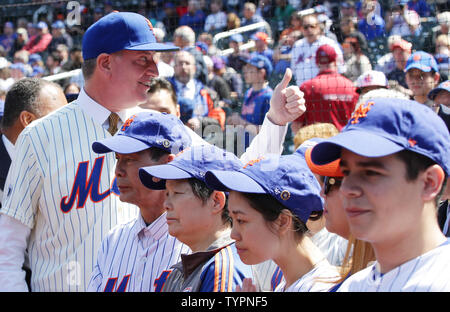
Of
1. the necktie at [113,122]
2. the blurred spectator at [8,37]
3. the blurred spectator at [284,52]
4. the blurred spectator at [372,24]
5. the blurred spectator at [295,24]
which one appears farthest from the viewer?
the blurred spectator at [8,37]

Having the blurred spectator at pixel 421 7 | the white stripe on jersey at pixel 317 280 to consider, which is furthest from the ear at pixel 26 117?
the blurred spectator at pixel 421 7

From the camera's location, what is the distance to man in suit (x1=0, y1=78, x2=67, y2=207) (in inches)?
148

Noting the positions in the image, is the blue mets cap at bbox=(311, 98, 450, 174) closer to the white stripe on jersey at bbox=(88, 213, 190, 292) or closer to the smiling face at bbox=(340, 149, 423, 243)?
the smiling face at bbox=(340, 149, 423, 243)

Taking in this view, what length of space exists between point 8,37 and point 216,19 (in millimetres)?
3870

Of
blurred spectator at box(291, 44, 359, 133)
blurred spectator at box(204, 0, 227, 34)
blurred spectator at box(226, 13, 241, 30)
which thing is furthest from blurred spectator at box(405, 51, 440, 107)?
blurred spectator at box(204, 0, 227, 34)

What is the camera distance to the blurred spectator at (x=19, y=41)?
11.6m

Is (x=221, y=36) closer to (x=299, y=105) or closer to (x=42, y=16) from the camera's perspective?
(x=42, y=16)

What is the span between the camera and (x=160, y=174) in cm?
247

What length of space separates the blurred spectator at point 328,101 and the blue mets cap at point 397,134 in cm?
311

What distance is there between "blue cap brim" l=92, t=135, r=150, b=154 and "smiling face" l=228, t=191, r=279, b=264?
0.63 meters

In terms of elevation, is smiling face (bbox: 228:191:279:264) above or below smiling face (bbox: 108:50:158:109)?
below

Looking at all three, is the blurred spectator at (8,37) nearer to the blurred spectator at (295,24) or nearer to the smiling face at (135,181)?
the blurred spectator at (295,24)
